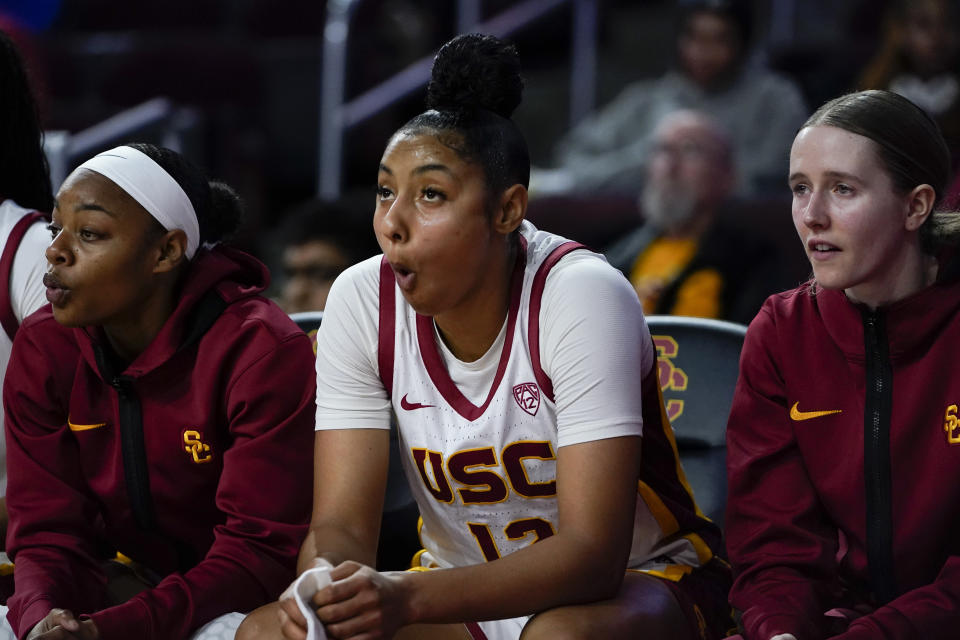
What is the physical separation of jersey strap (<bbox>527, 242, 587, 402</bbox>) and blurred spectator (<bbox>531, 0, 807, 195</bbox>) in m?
2.94

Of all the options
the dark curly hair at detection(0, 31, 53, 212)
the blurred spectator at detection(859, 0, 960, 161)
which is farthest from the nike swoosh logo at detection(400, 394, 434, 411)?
the blurred spectator at detection(859, 0, 960, 161)

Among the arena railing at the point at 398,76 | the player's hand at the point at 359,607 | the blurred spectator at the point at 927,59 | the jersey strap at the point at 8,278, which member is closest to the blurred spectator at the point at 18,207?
the jersey strap at the point at 8,278

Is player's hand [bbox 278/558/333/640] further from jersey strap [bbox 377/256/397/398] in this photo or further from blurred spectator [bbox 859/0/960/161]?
blurred spectator [bbox 859/0/960/161]

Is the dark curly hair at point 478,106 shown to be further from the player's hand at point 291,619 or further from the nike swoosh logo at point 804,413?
the player's hand at point 291,619

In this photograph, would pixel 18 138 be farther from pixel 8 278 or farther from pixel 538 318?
pixel 538 318

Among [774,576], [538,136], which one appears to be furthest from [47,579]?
[538,136]

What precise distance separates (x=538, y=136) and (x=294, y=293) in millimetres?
2681

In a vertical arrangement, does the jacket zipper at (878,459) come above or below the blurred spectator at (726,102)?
below

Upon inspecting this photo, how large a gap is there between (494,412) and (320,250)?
2267mm

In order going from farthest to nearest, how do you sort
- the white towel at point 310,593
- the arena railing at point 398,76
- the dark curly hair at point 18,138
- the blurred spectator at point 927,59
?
the arena railing at point 398,76, the blurred spectator at point 927,59, the dark curly hair at point 18,138, the white towel at point 310,593

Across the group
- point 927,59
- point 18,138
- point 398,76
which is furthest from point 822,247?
point 398,76

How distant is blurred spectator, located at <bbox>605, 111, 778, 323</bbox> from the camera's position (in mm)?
4445

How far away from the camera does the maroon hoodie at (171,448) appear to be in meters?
2.42

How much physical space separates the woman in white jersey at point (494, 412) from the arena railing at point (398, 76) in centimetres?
312
